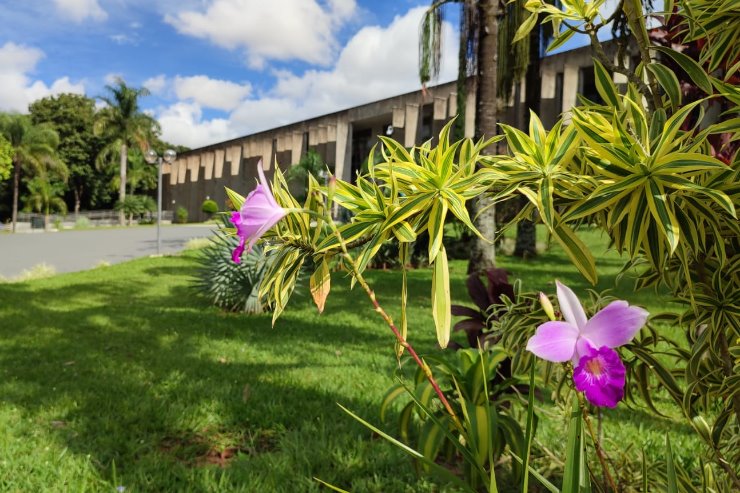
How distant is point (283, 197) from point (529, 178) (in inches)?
18.0

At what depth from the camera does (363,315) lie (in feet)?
20.8

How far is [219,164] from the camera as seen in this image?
115 ft

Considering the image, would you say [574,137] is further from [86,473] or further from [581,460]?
[86,473]

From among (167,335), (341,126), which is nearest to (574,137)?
(167,335)

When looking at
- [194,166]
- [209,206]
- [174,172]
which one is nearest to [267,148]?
[209,206]

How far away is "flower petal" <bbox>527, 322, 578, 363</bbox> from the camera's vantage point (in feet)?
2.25

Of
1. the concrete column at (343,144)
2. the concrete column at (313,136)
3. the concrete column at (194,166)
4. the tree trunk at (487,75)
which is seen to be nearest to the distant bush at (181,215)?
the concrete column at (194,166)

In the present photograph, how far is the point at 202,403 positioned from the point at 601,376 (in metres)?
2.89

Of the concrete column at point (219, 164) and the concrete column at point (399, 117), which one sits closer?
the concrete column at point (399, 117)

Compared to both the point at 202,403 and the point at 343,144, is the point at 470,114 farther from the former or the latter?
the point at 202,403

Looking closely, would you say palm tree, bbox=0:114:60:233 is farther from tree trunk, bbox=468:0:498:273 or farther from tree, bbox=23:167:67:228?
tree trunk, bbox=468:0:498:273

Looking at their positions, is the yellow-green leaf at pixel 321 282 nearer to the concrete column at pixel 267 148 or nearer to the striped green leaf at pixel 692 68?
the striped green leaf at pixel 692 68

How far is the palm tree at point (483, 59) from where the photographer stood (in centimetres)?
554

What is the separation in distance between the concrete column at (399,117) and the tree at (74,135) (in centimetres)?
2978
